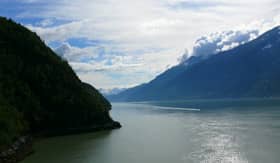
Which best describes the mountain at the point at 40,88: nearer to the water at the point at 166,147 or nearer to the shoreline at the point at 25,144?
the shoreline at the point at 25,144

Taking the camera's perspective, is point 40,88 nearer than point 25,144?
No

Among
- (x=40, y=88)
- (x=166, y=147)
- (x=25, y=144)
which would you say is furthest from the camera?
(x=40, y=88)

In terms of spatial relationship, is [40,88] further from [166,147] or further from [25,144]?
[166,147]

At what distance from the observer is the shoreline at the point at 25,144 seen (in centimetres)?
5172

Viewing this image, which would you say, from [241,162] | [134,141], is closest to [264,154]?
[241,162]

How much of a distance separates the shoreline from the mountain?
613mm

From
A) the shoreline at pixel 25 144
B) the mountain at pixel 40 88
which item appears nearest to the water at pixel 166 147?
the shoreline at pixel 25 144

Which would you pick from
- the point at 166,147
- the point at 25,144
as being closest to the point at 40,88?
the point at 25,144

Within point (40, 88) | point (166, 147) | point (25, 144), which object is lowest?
point (166, 147)

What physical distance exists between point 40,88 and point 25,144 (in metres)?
28.0

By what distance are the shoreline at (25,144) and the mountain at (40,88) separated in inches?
24.1

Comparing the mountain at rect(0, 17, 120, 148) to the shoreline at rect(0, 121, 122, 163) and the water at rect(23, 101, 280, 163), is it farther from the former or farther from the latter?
the water at rect(23, 101, 280, 163)

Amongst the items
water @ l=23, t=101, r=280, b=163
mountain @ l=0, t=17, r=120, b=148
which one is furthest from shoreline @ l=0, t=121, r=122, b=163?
water @ l=23, t=101, r=280, b=163

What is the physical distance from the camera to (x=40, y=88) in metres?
90.1
